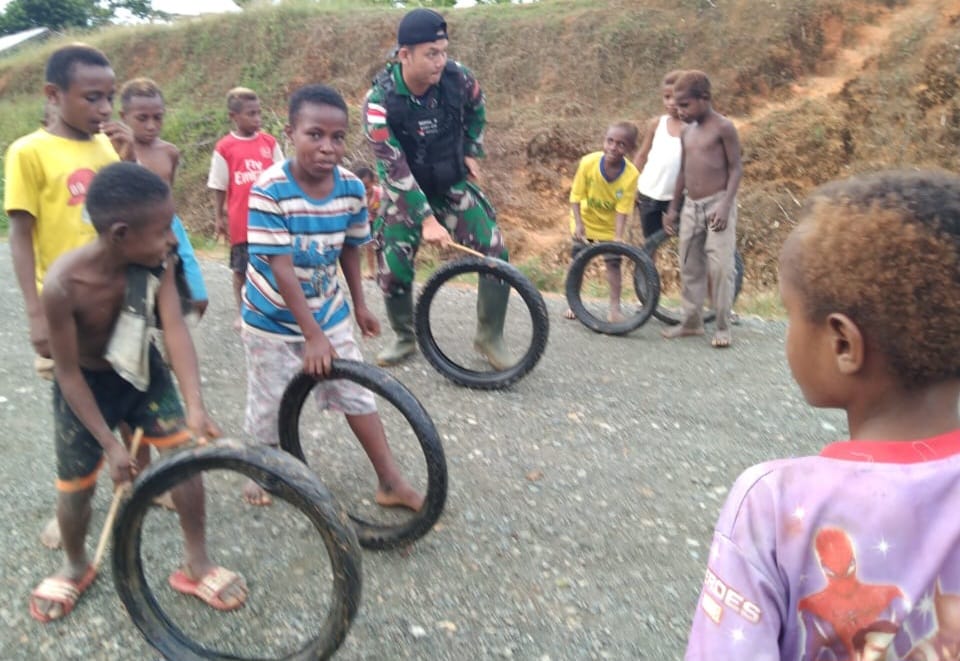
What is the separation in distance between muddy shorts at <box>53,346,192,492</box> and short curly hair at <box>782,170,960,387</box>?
2.33 meters

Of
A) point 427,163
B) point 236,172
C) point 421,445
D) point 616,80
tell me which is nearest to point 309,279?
point 421,445

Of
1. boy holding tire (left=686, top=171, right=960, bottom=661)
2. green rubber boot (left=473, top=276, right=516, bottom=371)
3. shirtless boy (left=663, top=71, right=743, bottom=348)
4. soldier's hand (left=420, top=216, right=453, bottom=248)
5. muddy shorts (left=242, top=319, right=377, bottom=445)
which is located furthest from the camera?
shirtless boy (left=663, top=71, right=743, bottom=348)

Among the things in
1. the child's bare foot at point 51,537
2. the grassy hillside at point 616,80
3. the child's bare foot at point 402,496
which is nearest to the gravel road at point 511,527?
the child's bare foot at point 51,537

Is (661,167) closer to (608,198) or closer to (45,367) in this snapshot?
(608,198)

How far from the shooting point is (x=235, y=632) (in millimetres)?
2775

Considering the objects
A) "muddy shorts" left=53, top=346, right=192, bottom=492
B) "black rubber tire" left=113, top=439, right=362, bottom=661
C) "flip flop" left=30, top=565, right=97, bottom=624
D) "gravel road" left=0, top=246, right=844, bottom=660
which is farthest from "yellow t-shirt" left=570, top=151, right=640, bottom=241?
"flip flop" left=30, top=565, right=97, bottom=624

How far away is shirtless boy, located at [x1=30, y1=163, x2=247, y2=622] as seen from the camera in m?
2.53

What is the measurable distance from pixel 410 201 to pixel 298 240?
1706 mm

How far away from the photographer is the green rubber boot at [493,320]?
5.27 m

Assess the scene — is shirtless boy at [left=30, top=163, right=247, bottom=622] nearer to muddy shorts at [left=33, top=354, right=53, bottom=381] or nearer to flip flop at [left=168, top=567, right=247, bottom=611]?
flip flop at [left=168, top=567, right=247, bottom=611]

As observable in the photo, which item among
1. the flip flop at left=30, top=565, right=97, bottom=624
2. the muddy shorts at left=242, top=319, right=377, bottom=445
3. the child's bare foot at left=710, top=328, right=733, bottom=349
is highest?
the muddy shorts at left=242, top=319, right=377, bottom=445

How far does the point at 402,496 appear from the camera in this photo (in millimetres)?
3516

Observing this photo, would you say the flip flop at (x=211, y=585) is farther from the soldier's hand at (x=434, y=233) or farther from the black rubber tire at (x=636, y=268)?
the black rubber tire at (x=636, y=268)

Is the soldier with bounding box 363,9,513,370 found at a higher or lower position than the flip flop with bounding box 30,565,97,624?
higher
